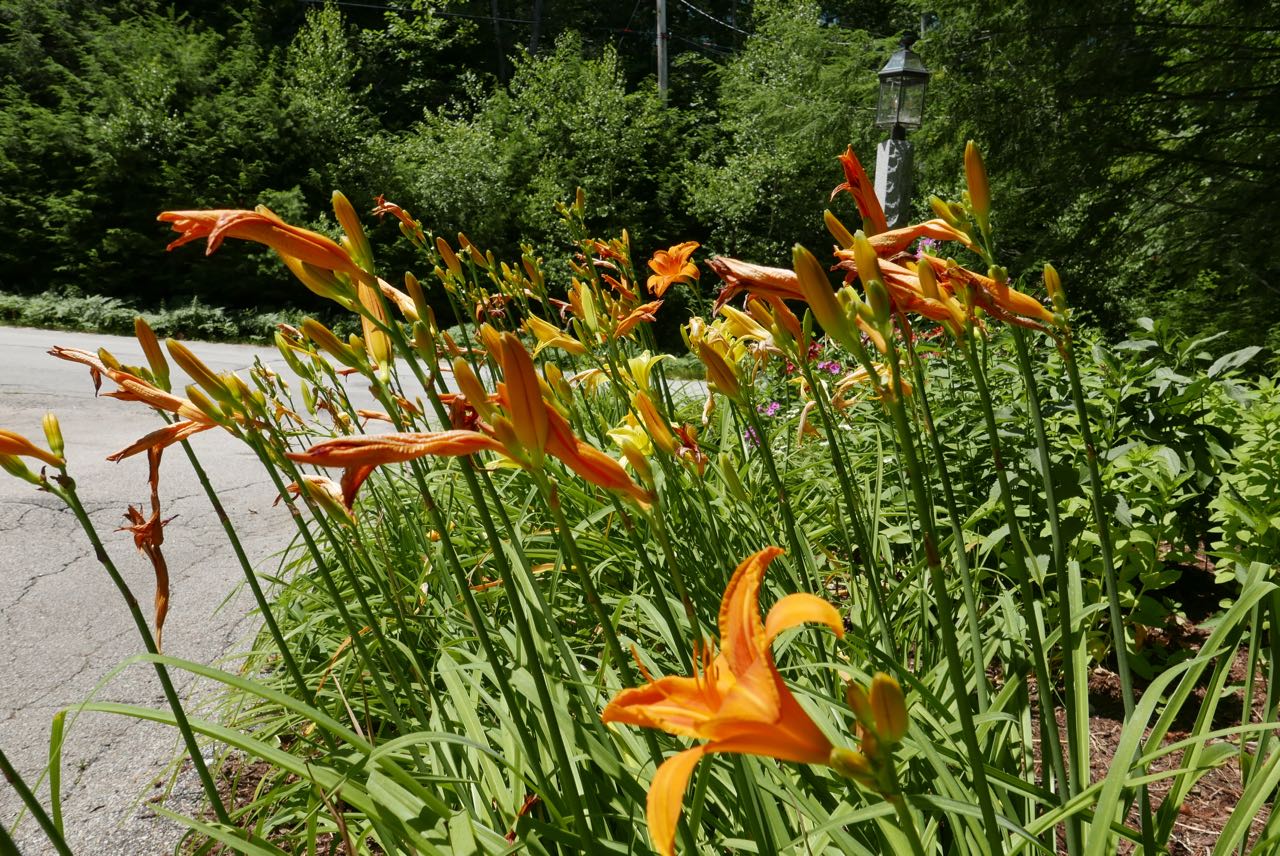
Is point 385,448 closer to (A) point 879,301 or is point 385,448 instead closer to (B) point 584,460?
(B) point 584,460

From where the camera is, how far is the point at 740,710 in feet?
1.57

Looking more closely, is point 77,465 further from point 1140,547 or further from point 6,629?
point 1140,547

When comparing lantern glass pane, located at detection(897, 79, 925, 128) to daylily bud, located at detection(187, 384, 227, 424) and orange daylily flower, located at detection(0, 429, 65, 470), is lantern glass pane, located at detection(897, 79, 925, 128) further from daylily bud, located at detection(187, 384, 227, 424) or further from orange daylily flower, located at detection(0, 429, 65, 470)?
orange daylily flower, located at detection(0, 429, 65, 470)

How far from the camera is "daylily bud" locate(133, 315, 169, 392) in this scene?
3.09ft

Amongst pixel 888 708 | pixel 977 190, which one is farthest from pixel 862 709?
pixel 977 190

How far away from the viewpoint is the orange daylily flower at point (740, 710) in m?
0.47

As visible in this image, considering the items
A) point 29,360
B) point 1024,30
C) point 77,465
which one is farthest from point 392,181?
point 1024,30

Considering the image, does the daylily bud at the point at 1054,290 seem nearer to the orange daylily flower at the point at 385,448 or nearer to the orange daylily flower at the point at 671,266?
the orange daylily flower at the point at 385,448

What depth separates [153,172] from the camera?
1299 centimetres

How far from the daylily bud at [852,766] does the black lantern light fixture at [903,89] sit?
18.0 ft

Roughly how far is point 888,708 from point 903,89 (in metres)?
Result: 5.56

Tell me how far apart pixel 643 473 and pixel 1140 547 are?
1725 millimetres

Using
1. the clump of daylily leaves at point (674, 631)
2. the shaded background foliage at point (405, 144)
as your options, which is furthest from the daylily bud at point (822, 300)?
the shaded background foliage at point (405, 144)

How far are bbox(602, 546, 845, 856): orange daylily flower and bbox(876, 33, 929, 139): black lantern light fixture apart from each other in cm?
544
